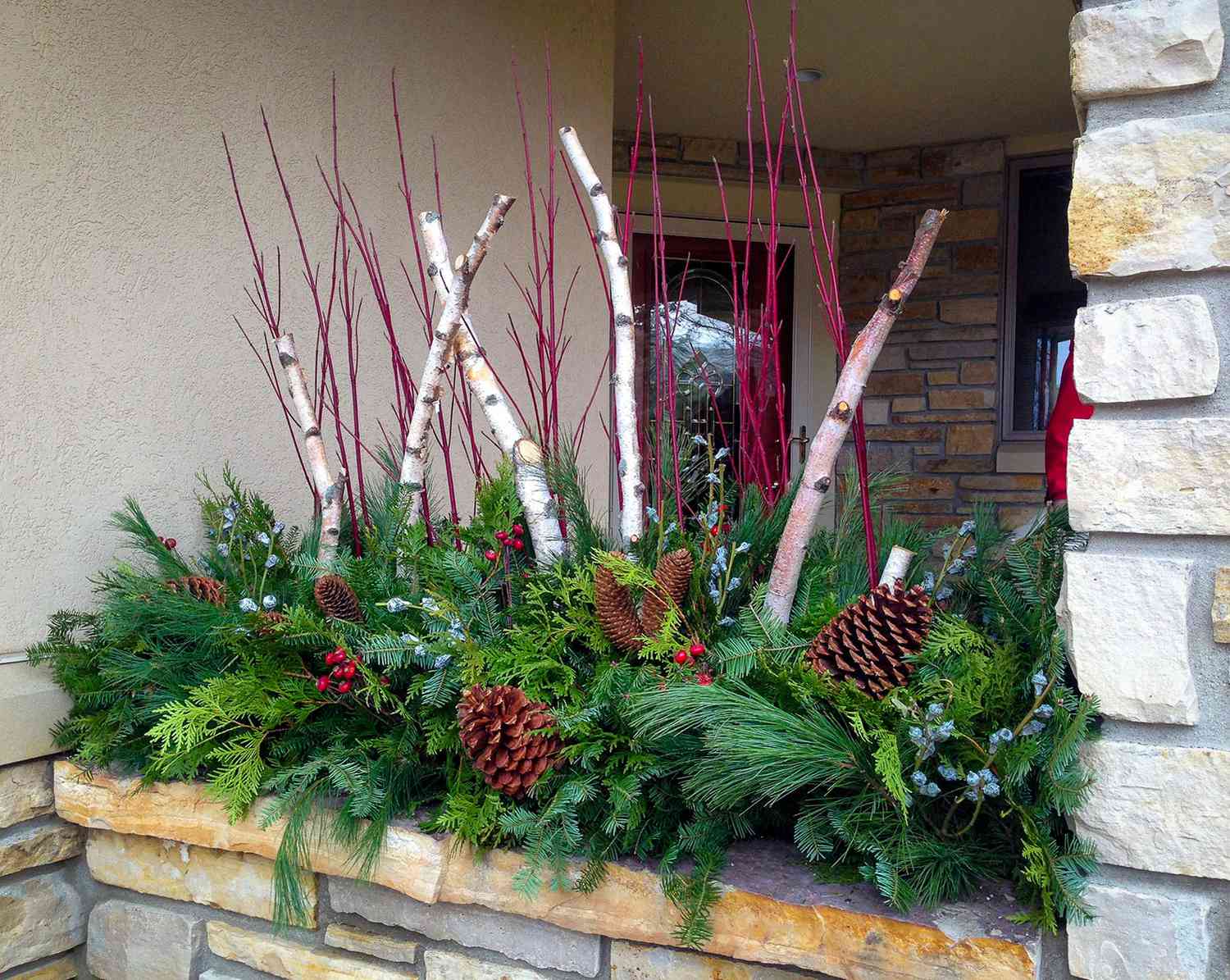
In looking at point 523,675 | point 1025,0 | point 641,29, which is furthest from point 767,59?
point 523,675

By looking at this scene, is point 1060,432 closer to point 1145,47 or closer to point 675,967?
point 1145,47

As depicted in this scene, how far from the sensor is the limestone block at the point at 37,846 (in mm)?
1649

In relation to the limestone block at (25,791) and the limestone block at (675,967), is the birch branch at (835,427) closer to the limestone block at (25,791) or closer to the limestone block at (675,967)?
the limestone block at (675,967)

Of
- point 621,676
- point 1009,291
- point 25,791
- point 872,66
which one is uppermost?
point 872,66

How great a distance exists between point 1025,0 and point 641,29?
4.78 feet

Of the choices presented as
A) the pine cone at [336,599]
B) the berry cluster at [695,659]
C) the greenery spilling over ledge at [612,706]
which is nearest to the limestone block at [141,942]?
the greenery spilling over ledge at [612,706]

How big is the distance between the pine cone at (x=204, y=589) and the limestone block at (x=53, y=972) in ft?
2.26

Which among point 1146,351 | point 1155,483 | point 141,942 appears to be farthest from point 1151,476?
point 141,942

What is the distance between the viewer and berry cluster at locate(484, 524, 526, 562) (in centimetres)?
147

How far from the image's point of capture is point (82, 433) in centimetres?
185

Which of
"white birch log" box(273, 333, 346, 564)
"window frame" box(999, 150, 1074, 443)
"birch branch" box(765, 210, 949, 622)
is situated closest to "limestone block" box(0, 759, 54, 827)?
"white birch log" box(273, 333, 346, 564)

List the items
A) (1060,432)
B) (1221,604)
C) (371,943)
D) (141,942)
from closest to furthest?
(1221,604), (371,943), (141,942), (1060,432)

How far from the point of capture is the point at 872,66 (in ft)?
14.1

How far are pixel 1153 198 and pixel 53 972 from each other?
79.1 inches
